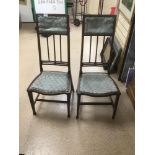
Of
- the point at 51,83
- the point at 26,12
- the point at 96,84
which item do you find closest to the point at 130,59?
the point at 96,84

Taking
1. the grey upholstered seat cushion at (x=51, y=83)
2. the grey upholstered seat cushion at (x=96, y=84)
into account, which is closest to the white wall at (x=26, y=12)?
the grey upholstered seat cushion at (x=51, y=83)

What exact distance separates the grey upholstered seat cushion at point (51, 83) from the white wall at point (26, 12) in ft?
9.77

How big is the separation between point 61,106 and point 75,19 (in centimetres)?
292

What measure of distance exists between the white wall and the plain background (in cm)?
409

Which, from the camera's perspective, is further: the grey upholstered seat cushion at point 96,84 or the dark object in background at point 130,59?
the dark object in background at point 130,59

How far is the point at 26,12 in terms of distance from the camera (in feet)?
14.4

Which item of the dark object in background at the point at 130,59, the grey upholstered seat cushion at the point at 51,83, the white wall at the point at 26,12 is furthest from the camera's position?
the white wall at the point at 26,12
